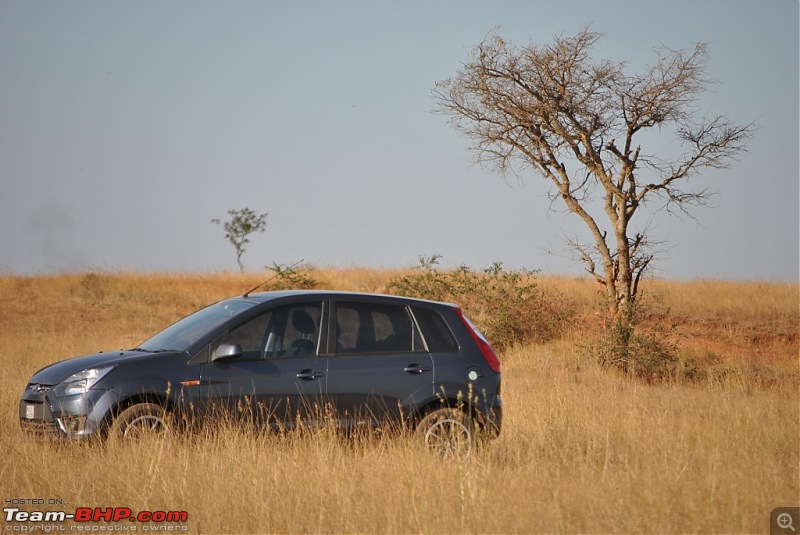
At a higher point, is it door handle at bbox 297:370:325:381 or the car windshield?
the car windshield

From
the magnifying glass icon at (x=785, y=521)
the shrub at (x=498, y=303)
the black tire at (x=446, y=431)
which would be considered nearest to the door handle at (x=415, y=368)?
the black tire at (x=446, y=431)

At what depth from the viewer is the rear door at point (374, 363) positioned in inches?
336

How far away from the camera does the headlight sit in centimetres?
820

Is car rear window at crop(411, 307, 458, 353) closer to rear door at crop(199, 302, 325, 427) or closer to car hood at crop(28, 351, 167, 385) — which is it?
rear door at crop(199, 302, 325, 427)

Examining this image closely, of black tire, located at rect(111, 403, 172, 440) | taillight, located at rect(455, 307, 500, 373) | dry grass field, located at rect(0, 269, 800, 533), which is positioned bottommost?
dry grass field, located at rect(0, 269, 800, 533)

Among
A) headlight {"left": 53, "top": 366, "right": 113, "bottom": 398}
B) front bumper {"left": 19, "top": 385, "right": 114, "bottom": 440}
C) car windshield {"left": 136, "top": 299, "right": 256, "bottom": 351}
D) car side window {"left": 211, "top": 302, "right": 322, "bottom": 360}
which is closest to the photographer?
front bumper {"left": 19, "top": 385, "right": 114, "bottom": 440}

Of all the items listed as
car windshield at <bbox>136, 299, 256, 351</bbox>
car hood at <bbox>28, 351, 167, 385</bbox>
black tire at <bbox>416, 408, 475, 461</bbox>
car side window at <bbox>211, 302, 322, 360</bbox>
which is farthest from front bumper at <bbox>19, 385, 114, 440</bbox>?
black tire at <bbox>416, 408, 475, 461</bbox>

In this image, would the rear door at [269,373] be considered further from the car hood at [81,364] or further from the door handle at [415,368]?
the door handle at [415,368]

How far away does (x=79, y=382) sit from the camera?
8.25 m

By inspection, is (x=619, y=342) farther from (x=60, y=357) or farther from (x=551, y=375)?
(x=60, y=357)

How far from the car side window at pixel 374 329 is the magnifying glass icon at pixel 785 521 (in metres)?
3.60

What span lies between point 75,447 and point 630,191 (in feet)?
49.7

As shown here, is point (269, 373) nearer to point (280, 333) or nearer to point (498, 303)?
point (280, 333)

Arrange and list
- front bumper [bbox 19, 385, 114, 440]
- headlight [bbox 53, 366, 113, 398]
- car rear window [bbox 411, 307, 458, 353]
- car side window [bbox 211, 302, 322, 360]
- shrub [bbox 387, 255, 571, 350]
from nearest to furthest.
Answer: front bumper [bbox 19, 385, 114, 440] → headlight [bbox 53, 366, 113, 398] → car side window [bbox 211, 302, 322, 360] → car rear window [bbox 411, 307, 458, 353] → shrub [bbox 387, 255, 571, 350]
